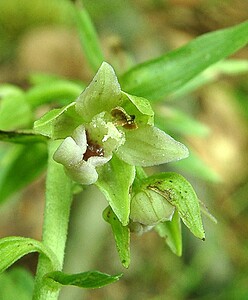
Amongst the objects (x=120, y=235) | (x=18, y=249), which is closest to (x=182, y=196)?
(x=120, y=235)

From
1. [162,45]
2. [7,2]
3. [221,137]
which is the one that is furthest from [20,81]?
[221,137]

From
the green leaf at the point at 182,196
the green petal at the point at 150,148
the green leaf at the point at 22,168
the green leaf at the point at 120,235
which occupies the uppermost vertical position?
the green petal at the point at 150,148

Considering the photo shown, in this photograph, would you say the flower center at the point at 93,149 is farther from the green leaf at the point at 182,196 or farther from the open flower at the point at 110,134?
the green leaf at the point at 182,196

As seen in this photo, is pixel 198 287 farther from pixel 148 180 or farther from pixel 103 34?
pixel 148 180

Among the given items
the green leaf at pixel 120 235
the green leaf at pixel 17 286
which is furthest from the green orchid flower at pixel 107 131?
the green leaf at pixel 17 286

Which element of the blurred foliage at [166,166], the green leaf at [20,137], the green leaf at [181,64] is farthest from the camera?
the blurred foliage at [166,166]

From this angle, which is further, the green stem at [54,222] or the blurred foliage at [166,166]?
the blurred foliage at [166,166]

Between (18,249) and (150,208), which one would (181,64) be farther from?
(18,249)

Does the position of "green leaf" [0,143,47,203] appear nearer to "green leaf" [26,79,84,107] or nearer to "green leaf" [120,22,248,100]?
"green leaf" [26,79,84,107]
